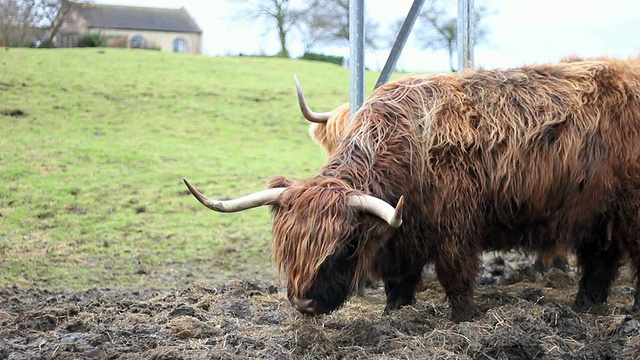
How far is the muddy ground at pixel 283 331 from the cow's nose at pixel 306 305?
0.69 feet

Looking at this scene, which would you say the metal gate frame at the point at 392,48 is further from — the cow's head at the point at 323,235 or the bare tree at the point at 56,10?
the bare tree at the point at 56,10

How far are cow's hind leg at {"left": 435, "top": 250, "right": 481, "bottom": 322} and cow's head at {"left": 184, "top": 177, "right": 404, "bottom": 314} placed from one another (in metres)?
0.60

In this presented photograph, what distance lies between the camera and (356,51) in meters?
6.15

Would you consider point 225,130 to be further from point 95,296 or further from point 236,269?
point 95,296

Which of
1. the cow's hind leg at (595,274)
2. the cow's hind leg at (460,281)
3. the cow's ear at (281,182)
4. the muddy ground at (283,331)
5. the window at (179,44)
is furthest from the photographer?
the window at (179,44)

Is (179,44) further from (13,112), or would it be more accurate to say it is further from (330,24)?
(13,112)

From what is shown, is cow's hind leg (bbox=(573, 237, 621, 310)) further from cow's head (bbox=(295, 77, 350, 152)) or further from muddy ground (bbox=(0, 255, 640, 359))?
cow's head (bbox=(295, 77, 350, 152))

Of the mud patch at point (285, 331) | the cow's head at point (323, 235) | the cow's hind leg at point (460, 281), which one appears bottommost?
the mud patch at point (285, 331)

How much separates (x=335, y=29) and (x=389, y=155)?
3054 centimetres

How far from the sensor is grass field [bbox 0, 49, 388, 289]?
7859mm

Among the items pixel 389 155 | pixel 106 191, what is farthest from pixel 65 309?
pixel 106 191

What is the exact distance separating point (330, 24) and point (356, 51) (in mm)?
28389

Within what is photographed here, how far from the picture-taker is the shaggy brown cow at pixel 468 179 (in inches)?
163

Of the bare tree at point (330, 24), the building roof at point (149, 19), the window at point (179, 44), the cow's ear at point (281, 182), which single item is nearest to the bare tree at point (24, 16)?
the cow's ear at point (281, 182)
